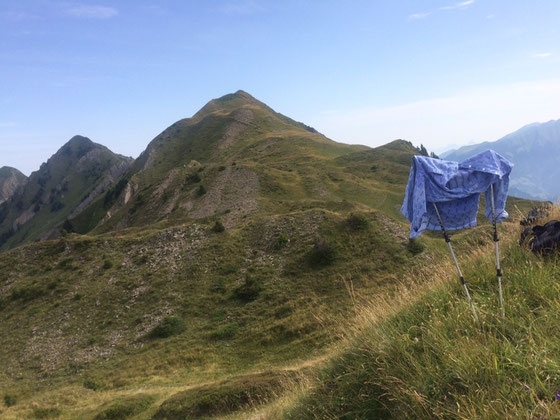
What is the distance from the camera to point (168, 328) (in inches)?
1145

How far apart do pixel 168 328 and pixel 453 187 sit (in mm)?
27798

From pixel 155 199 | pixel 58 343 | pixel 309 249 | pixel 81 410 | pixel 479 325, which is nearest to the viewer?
pixel 479 325

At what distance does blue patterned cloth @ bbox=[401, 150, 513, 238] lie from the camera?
6941 mm

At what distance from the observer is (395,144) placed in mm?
133625

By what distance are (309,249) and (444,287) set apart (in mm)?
28667

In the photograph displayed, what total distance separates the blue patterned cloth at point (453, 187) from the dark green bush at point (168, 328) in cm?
2663

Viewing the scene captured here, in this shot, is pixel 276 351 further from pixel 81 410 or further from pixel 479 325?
pixel 479 325

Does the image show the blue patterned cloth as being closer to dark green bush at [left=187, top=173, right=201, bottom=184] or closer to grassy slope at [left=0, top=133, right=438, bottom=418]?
grassy slope at [left=0, top=133, right=438, bottom=418]

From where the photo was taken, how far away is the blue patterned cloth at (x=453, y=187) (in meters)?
6.94

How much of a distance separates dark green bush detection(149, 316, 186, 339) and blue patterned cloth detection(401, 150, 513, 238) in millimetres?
26627

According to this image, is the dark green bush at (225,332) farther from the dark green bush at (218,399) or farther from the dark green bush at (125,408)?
the dark green bush at (218,399)

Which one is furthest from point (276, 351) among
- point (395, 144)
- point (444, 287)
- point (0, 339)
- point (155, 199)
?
point (395, 144)

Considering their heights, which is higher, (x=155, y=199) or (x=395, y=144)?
(x=395, y=144)

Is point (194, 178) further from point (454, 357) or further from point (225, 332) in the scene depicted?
point (454, 357)
